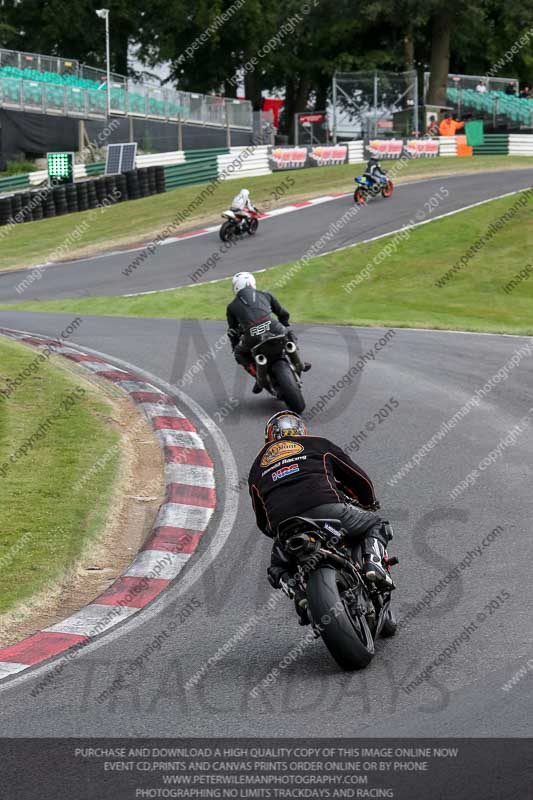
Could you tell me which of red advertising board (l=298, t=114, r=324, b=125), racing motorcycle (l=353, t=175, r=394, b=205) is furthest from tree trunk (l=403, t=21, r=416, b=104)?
racing motorcycle (l=353, t=175, r=394, b=205)

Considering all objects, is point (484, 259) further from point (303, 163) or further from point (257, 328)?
point (303, 163)

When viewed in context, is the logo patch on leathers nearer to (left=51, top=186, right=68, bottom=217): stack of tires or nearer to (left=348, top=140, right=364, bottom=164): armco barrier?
(left=51, top=186, right=68, bottom=217): stack of tires

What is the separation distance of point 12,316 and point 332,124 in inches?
1085

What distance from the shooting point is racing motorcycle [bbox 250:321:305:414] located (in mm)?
12375

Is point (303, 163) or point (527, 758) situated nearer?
point (527, 758)

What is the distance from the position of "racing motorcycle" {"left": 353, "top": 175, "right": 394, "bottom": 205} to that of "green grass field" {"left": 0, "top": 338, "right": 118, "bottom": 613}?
67.6 ft

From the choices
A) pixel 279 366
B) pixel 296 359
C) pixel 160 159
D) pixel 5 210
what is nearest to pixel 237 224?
pixel 5 210

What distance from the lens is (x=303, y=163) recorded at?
43938 mm

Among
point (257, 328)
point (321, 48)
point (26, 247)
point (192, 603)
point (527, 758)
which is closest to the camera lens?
point (527, 758)

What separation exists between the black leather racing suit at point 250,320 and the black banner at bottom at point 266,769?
7.89 m

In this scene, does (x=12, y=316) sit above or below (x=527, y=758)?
below

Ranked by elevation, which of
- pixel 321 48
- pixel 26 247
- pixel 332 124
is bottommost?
pixel 26 247

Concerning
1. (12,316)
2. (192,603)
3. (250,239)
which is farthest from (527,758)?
(250,239)

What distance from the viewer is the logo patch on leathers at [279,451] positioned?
6.59m
